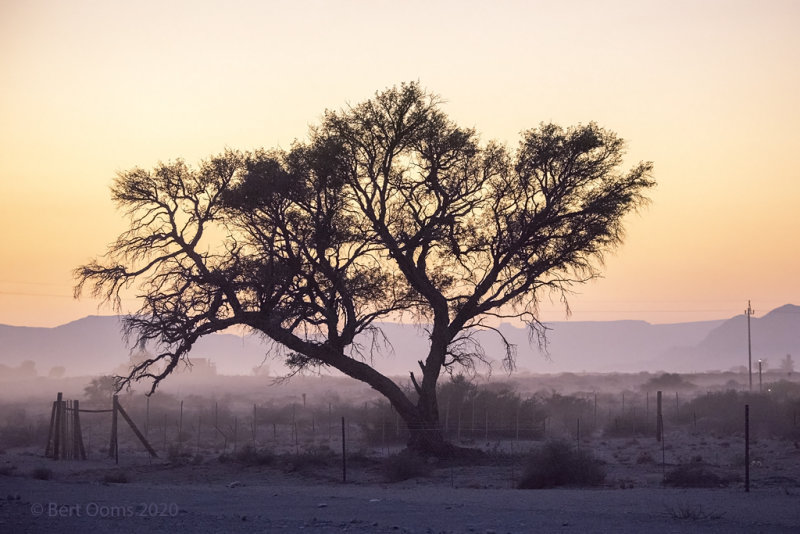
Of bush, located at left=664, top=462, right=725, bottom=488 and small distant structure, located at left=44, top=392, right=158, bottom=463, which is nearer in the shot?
bush, located at left=664, top=462, right=725, bottom=488

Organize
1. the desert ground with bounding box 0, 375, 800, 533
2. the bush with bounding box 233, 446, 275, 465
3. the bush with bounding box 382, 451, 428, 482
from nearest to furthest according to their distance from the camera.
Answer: the desert ground with bounding box 0, 375, 800, 533, the bush with bounding box 382, 451, 428, 482, the bush with bounding box 233, 446, 275, 465

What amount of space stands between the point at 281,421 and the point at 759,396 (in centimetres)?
2876

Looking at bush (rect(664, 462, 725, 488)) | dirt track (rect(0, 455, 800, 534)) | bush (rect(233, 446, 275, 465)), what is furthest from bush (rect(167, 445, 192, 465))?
bush (rect(664, 462, 725, 488))

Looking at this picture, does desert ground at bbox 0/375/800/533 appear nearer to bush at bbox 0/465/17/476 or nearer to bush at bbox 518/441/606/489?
bush at bbox 0/465/17/476

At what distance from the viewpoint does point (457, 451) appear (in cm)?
3002

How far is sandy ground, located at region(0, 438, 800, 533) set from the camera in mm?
16641

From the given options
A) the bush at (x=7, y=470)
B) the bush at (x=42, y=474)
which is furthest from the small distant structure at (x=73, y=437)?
the bush at (x=42, y=474)

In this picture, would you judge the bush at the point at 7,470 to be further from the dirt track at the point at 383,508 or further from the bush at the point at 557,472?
the bush at the point at 557,472

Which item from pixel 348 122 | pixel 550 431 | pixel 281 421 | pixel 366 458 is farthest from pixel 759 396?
pixel 348 122

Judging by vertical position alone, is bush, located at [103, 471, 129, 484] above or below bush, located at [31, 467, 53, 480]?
below

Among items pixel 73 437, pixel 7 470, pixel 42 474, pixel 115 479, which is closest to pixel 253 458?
pixel 115 479

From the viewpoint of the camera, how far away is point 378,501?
799 inches

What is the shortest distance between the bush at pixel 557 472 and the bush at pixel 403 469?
342 centimetres

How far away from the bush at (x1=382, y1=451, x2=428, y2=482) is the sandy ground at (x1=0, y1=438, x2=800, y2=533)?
271 mm
